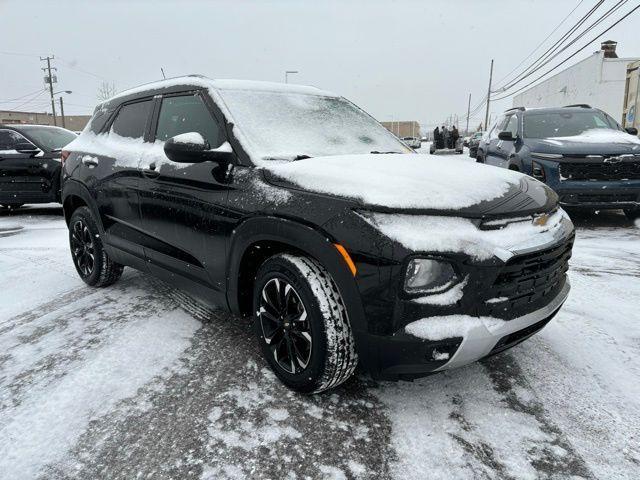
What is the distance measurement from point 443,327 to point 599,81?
93.7 ft

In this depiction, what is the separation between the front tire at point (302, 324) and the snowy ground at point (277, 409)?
17cm

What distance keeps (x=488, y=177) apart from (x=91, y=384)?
244 centimetres

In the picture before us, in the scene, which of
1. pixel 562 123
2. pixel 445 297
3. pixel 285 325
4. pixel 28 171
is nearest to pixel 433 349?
pixel 445 297

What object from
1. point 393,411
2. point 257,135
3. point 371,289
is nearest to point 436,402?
point 393,411

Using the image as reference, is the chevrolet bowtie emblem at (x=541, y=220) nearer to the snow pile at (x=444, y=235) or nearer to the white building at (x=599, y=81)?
the snow pile at (x=444, y=235)

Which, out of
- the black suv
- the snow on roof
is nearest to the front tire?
the snow on roof

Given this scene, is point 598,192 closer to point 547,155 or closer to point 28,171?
point 547,155

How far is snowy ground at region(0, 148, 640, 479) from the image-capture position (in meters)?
1.90

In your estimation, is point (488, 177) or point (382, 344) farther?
point (488, 177)

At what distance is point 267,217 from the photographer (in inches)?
91.9

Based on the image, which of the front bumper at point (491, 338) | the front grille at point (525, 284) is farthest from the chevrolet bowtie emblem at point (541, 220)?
the front bumper at point (491, 338)

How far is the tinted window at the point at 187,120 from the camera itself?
283 cm

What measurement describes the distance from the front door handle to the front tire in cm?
125

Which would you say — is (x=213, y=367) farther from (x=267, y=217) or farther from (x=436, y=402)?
(x=436, y=402)
